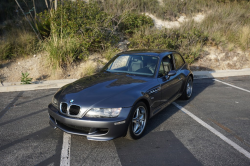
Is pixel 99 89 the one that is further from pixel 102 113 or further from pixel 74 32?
pixel 74 32

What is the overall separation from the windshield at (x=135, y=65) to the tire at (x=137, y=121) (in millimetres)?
979

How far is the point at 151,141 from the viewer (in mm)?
3936

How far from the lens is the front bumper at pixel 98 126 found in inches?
134

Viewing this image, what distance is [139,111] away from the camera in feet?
13.3

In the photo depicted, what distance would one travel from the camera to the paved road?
11.1 feet

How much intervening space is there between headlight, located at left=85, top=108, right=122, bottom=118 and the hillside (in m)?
5.68

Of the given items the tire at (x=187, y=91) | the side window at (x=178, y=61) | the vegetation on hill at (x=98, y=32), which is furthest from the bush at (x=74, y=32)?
the tire at (x=187, y=91)

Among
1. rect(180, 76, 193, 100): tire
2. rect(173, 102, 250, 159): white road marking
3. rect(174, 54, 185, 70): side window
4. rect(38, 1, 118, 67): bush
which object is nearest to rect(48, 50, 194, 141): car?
rect(174, 54, 185, 70): side window

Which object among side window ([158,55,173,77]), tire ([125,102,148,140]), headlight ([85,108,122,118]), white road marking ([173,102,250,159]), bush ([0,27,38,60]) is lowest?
white road marking ([173,102,250,159])

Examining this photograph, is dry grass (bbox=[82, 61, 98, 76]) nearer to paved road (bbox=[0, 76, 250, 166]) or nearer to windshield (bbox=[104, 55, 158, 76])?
paved road (bbox=[0, 76, 250, 166])

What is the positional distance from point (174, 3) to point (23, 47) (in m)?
11.4

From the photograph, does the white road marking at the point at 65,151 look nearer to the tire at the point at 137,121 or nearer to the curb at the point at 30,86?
the tire at the point at 137,121

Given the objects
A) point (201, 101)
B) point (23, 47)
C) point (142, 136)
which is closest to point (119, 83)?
point (142, 136)

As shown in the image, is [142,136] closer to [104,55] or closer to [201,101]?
[201,101]
